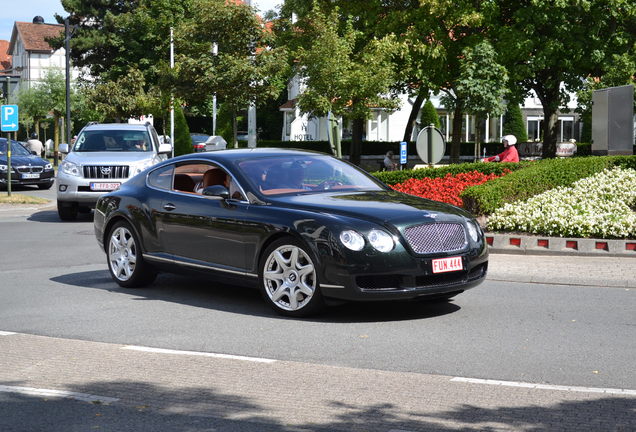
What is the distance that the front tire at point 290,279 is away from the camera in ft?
27.9

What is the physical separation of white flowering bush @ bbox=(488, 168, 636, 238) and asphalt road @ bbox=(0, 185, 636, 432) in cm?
292

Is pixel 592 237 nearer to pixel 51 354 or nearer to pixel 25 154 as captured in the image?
pixel 51 354

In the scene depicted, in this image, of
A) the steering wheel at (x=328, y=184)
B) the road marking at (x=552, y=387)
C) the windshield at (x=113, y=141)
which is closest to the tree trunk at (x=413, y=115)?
the windshield at (x=113, y=141)

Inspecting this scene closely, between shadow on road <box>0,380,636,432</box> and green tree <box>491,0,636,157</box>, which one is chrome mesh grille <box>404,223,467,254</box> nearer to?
shadow on road <box>0,380,636,432</box>

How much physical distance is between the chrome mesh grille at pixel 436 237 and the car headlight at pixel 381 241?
164 millimetres

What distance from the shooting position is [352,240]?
324 inches

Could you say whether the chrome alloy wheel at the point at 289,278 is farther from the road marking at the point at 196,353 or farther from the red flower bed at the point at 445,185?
the red flower bed at the point at 445,185

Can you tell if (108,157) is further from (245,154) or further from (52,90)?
(52,90)

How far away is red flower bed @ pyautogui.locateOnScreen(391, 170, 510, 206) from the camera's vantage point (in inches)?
663

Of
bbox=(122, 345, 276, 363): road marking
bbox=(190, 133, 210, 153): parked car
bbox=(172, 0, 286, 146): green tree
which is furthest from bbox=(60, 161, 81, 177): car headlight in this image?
bbox=(190, 133, 210, 153): parked car

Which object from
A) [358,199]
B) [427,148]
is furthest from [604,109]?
[358,199]

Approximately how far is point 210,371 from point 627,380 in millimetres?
2750

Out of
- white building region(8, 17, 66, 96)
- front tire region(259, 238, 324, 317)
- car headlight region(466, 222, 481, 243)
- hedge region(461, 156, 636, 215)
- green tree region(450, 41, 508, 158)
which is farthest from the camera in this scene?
white building region(8, 17, 66, 96)

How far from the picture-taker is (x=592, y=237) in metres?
13.8
